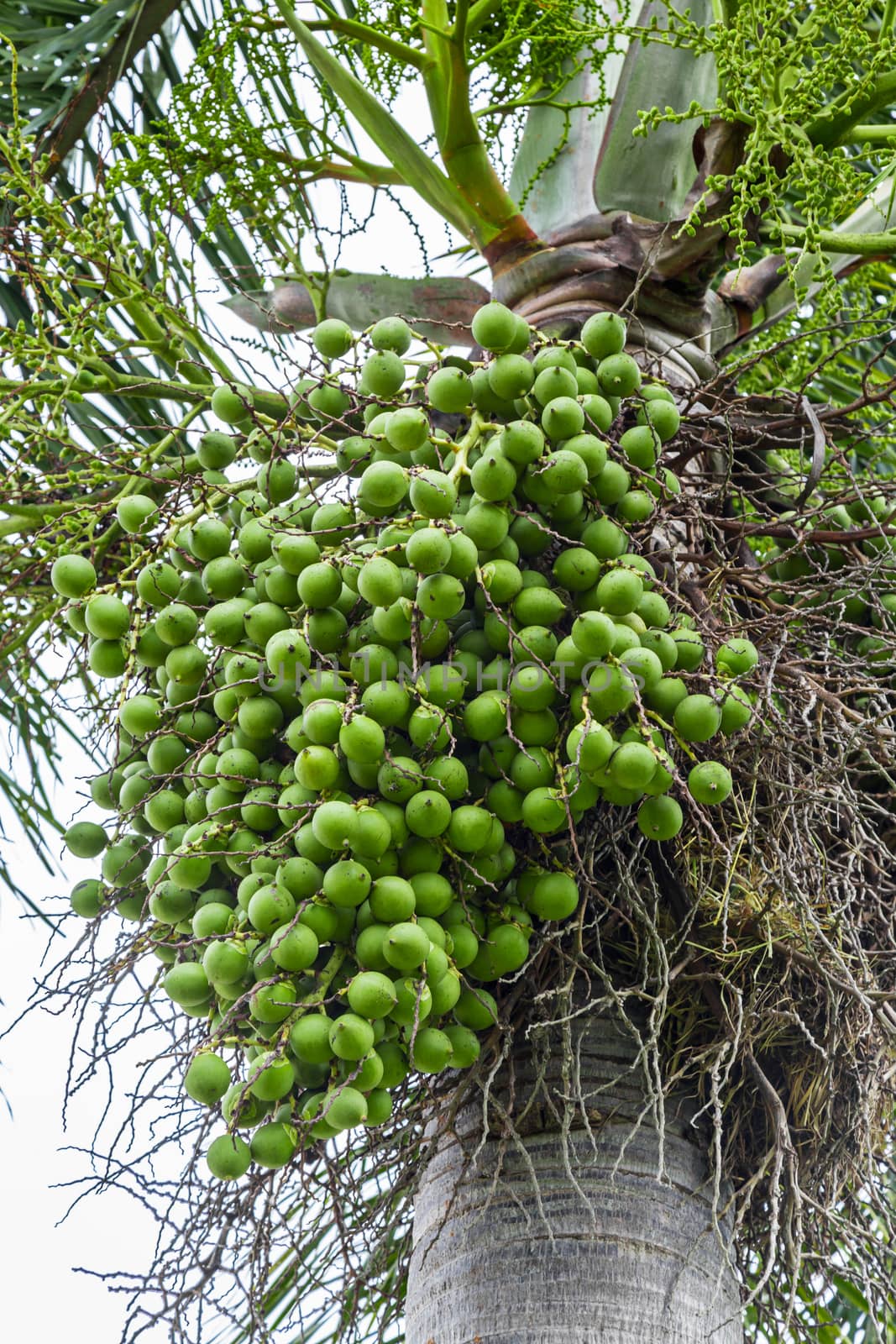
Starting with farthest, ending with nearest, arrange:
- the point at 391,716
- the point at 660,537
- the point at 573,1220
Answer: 1. the point at 660,537
2. the point at 573,1220
3. the point at 391,716

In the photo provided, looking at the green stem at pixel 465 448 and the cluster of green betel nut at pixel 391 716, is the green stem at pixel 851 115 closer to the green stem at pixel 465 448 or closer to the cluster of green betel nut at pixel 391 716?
the cluster of green betel nut at pixel 391 716

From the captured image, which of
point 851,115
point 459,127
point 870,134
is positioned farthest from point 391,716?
point 870,134

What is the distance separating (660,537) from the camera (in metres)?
1.57

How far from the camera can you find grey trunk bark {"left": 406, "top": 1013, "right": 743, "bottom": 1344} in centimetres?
125

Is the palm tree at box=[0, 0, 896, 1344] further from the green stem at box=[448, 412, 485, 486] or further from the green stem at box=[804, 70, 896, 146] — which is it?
the green stem at box=[448, 412, 485, 486]

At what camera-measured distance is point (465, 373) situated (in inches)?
54.6

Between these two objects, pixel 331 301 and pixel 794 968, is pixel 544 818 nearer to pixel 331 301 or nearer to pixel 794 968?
pixel 794 968

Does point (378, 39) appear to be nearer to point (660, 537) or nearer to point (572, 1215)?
point (660, 537)

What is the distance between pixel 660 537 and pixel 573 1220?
2.49 ft

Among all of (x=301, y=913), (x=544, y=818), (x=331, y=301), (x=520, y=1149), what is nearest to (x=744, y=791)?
(x=544, y=818)

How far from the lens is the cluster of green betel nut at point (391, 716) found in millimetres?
1142

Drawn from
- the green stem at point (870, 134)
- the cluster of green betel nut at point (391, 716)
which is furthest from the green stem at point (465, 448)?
the green stem at point (870, 134)

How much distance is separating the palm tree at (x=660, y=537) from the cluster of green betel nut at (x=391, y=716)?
0.14 metres

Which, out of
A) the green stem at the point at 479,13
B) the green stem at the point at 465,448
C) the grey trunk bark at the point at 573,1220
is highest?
the green stem at the point at 479,13
